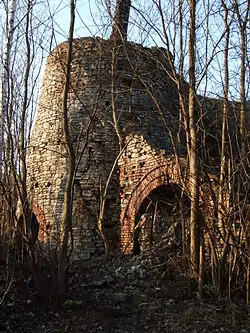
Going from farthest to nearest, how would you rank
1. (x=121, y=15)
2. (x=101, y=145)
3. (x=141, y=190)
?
1. (x=101, y=145)
2. (x=141, y=190)
3. (x=121, y=15)

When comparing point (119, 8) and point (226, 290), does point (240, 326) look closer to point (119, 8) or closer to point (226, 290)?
point (226, 290)

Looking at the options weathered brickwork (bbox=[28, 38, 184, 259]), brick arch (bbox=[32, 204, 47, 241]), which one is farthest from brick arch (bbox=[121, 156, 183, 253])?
brick arch (bbox=[32, 204, 47, 241])

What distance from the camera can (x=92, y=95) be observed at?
9383 mm

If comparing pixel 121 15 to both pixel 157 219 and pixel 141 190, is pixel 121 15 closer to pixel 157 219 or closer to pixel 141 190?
pixel 141 190

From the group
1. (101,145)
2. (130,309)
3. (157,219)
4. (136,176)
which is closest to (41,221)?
(101,145)

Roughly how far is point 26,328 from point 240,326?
2.39 meters

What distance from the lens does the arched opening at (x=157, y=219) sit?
7429mm

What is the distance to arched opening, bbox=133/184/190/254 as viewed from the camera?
7.43m

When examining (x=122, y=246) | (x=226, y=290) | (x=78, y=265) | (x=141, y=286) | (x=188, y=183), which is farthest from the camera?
(x=122, y=246)

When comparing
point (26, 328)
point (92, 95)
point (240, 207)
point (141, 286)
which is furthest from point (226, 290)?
point (92, 95)

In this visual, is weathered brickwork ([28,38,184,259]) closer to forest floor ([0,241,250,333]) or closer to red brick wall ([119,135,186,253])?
red brick wall ([119,135,186,253])

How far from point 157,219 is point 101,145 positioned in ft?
7.15

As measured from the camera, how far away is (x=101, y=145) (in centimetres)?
910

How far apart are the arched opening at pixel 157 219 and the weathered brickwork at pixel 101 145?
0.55ft
